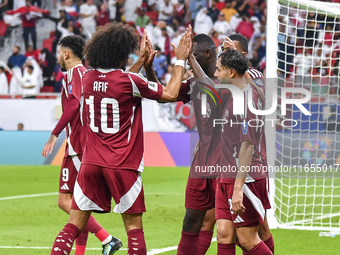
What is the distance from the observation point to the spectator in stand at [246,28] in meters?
17.3

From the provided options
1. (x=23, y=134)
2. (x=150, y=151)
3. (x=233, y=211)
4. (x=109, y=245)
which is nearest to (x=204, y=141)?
(x=233, y=211)

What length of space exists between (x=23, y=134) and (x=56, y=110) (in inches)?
42.9

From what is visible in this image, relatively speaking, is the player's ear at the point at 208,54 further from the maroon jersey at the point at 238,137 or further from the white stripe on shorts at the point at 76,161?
the white stripe on shorts at the point at 76,161

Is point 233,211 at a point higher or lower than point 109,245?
higher

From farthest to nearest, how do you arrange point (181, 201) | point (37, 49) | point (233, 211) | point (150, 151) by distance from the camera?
1. point (37, 49)
2. point (150, 151)
3. point (181, 201)
4. point (233, 211)

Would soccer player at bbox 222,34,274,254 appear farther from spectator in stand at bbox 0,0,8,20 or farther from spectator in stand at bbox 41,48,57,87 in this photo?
spectator in stand at bbox 0,0,8,20

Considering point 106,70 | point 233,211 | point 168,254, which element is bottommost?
point 168,254

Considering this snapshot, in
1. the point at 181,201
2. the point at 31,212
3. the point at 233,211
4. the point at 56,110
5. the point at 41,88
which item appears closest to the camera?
the point at 233,211

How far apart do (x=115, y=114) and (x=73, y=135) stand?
59.6 inches

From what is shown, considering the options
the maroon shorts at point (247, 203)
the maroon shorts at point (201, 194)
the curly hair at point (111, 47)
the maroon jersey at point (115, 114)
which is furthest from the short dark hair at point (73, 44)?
the maroon shorts at point (247, 203)

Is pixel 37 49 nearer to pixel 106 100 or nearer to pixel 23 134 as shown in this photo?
pixel 23 134

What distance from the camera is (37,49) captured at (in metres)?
18.3

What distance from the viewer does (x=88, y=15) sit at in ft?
61.8

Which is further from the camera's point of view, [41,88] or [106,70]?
[41,88]
